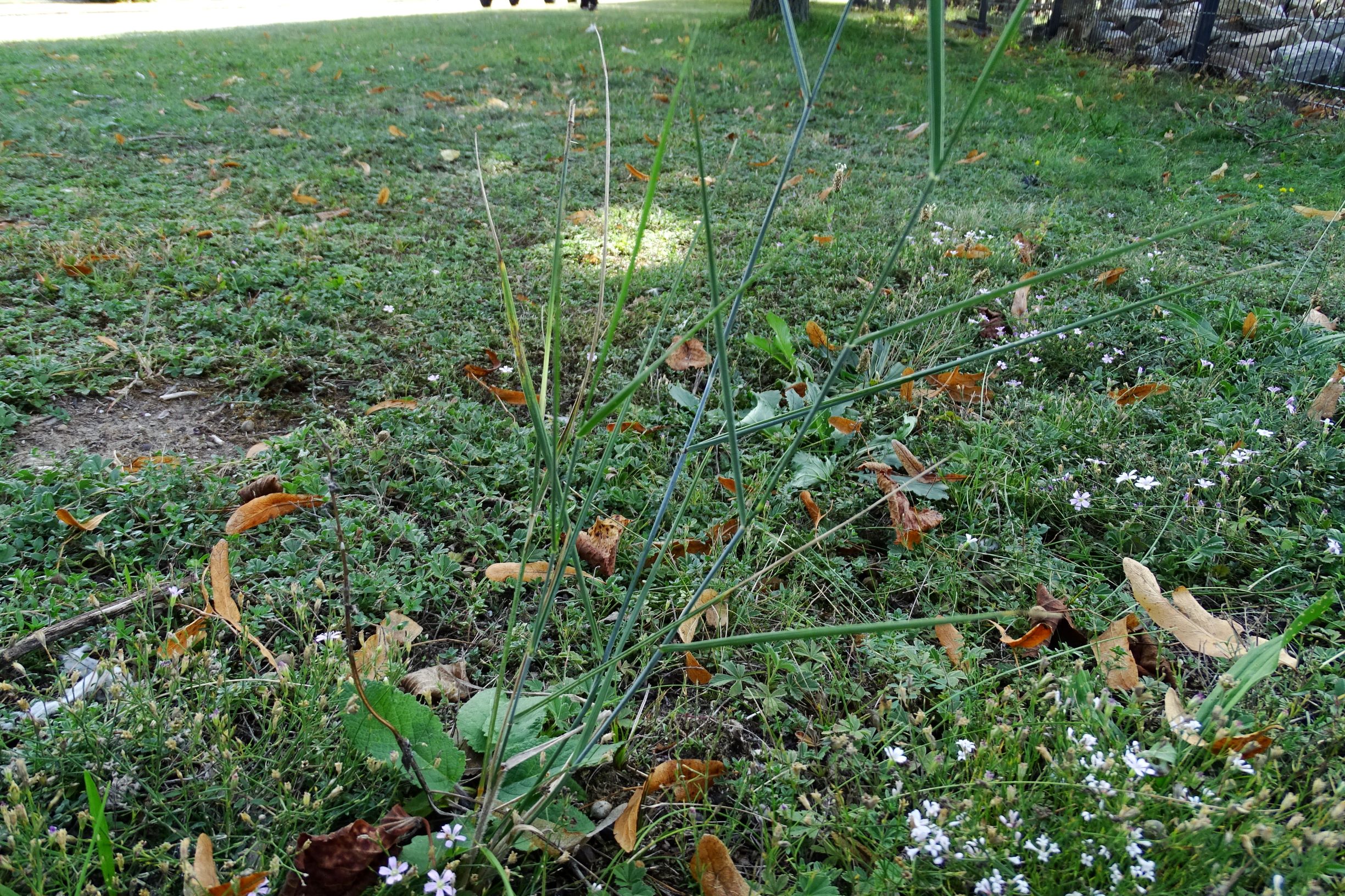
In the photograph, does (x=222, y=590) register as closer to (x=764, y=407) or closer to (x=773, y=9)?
(x=764, y=407)

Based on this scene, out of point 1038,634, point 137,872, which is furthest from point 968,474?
point 137,872

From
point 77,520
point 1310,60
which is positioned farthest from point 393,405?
point 1310,60

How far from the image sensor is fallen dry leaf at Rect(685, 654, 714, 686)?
1.52 metres

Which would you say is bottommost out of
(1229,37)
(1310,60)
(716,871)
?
(716,871)

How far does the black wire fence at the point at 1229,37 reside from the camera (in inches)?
248

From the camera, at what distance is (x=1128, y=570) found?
5.49ft

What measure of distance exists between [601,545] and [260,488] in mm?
853

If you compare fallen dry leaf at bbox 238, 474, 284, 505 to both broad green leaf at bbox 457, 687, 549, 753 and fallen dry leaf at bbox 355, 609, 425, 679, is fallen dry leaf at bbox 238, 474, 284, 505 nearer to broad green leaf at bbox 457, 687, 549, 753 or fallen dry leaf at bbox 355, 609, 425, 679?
fallen dry leaf at bbox 355, 609, 425, 679

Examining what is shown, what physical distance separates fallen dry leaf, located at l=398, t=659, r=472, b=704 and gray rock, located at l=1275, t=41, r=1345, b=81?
8.13 metres

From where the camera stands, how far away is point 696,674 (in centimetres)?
153

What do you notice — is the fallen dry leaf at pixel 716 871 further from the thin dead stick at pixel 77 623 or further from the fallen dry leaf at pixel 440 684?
the thin dead stick at pixel 77 623

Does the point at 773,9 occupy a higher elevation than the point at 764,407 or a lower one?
higher

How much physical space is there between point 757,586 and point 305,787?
0.94m

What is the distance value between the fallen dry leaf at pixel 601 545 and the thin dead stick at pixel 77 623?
84cm
